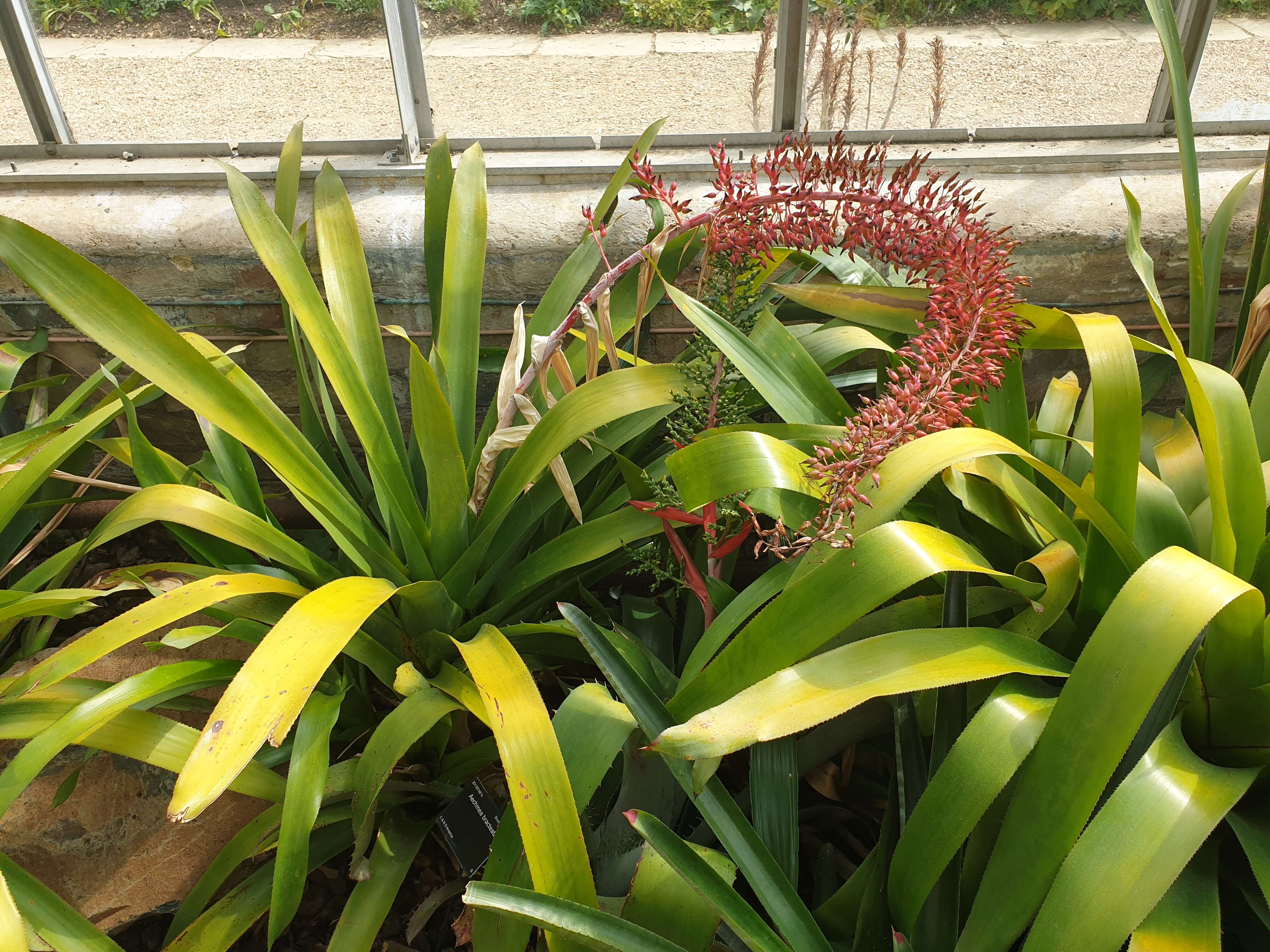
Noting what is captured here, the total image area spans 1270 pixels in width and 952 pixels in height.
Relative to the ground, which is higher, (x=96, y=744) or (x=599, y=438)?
(x=599, y=438)

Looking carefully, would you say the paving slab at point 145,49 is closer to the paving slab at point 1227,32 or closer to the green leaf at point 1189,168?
the green leaf at point 1189,168

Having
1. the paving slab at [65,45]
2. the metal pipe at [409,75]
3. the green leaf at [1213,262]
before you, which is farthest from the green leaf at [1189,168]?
the paving slab at [65,45]

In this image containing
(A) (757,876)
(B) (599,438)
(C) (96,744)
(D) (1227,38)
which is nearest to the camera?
(A) (757,876)

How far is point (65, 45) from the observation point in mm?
1602

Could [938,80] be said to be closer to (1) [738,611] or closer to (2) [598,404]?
(2) [598,404]

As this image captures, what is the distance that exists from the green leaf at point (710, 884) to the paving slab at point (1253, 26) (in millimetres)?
1635

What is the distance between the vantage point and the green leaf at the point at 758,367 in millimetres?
934

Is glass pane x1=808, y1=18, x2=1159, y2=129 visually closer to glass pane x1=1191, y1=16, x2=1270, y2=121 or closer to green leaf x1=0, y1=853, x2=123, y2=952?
glass pane x1=1191, y1=16, x2=1270, y2=121

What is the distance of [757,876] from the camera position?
0.84m

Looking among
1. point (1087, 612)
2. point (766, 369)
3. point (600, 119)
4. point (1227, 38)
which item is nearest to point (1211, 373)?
point (1087, 612)

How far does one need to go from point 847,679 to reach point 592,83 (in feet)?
4.09

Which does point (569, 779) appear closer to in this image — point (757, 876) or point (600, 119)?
point (757, 876)

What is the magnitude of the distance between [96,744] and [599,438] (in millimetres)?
696

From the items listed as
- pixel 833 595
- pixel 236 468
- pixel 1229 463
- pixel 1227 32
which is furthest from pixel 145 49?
pixel 1227 32
